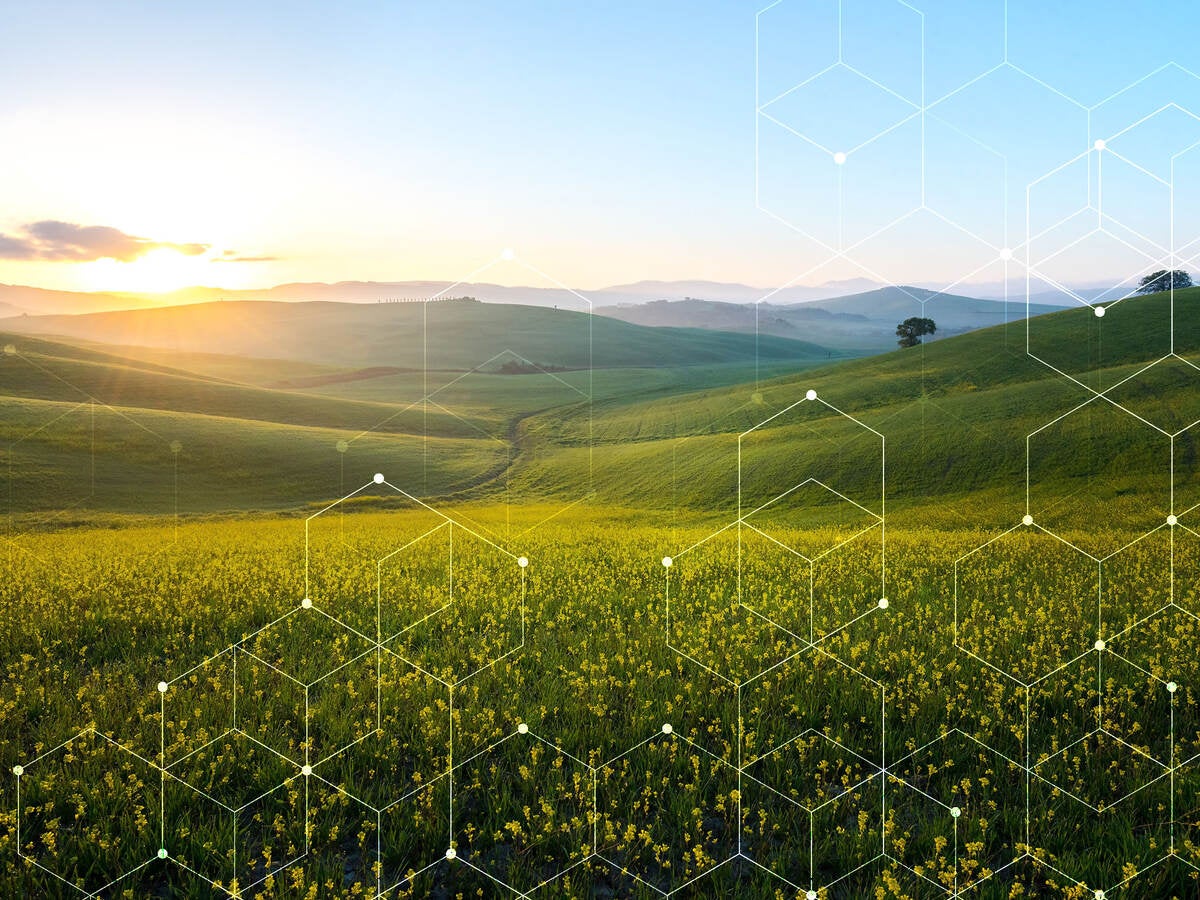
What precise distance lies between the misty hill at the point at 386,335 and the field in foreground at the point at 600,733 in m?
83.6

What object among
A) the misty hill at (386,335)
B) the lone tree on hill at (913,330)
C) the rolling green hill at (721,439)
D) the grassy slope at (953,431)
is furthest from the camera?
the misty hill at (386,335)

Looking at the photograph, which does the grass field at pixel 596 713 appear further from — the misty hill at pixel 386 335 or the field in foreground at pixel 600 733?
the misty hill at pixel 386 335

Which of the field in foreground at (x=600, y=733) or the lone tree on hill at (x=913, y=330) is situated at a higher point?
the lone tree on hill at (x=913, y=330)

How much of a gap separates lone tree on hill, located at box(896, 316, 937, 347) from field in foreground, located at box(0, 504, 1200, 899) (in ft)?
152

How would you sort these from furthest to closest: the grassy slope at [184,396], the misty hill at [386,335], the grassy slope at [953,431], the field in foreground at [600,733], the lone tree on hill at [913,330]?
the misty hill at [386,335], the lone tree on hill at [913,330], the grassy slope at [184,396], the grassy slope at [953,431], the field in foreground at [600,733]

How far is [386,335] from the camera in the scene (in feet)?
384

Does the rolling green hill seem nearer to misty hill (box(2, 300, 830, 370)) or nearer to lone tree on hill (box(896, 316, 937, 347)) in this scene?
lone tree on hill (box(896, 316, 937, 347))

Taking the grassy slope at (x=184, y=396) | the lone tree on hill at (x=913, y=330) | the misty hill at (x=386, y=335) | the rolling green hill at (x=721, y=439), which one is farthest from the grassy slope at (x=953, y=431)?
the misty hill at (x=386, y=335)

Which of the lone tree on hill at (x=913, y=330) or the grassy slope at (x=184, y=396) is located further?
the lone tree on hill at (x=913, y=330)

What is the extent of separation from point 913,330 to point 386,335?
82822 mm

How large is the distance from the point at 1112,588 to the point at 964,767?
20.3 feet

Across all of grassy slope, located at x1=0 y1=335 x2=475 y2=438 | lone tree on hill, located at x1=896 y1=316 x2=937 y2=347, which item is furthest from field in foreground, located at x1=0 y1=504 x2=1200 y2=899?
lone tree on hill, located at x1=896 y1=316 x2=937 y2=347

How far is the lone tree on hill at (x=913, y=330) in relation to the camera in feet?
176

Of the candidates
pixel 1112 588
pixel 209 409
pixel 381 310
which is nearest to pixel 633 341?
pixel 381 310
